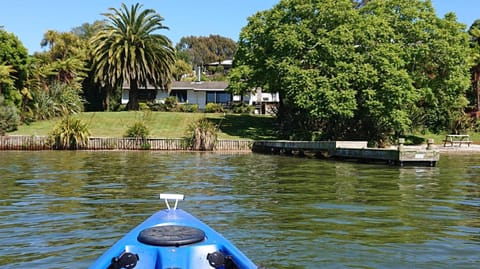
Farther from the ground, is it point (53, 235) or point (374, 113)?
point (374, 113)

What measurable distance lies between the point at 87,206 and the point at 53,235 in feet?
10.6

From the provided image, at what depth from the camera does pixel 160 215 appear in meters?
7.07

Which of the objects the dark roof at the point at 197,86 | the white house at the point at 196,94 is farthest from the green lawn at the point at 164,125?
the dark roof at the point at 197,86

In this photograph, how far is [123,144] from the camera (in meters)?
34.2

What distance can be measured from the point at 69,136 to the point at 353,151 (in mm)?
A: 17043

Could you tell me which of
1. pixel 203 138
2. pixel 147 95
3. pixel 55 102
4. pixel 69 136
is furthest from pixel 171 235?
pixel 147 95

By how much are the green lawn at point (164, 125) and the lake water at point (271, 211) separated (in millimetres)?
16200

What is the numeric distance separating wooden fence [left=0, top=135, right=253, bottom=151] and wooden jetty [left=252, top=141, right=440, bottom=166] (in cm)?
160

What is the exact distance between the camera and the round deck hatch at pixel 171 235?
5691 mm

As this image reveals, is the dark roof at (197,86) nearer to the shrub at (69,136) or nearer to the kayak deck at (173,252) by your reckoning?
the shrub at (69,136)

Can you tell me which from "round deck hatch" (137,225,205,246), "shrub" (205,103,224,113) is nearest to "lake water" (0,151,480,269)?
"round deck hatch" (137,225,205,246)

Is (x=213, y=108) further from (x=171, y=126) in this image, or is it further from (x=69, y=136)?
(x=69, y=136)

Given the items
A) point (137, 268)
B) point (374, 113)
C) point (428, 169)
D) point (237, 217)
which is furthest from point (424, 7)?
point (137, 268)

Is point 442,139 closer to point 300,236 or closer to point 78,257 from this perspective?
point 300,236
